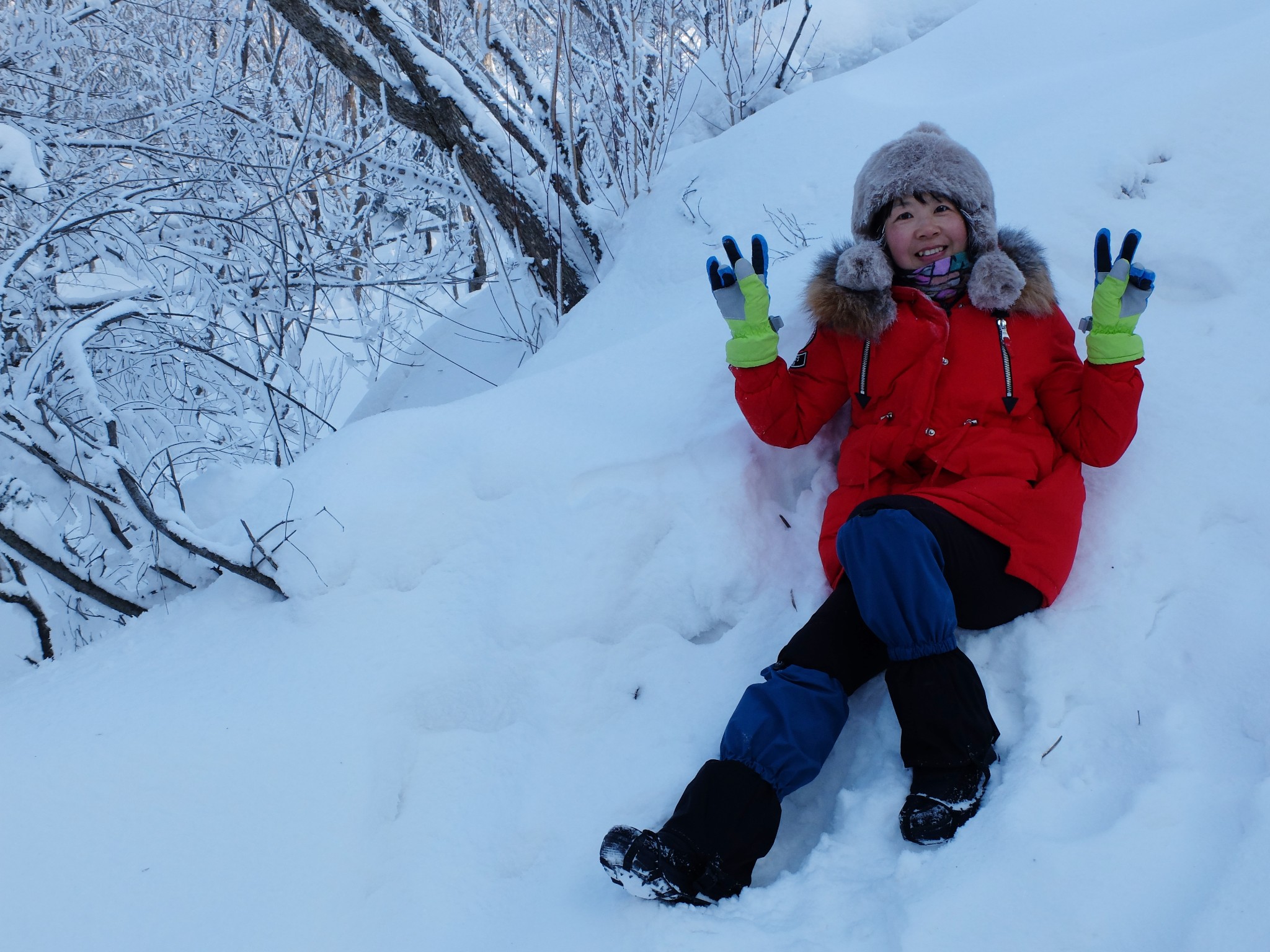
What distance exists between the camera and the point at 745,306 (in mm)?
1825

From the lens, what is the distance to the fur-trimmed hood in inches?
71.1

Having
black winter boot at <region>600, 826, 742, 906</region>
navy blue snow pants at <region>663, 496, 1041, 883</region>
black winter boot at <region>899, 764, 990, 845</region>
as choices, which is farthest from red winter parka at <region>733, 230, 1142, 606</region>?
black winter boot at <region>600, 826, 742, 906</region>

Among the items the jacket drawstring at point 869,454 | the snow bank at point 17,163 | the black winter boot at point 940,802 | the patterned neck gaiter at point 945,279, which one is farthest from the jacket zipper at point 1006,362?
the snow bank at point 17,163

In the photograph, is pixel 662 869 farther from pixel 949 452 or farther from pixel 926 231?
pixel 926 231

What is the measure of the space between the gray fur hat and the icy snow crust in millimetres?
341

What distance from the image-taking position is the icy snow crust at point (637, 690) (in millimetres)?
1239

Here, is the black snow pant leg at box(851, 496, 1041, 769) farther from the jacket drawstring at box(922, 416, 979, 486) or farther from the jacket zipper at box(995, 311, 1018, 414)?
the jacket zipper at box(995, 311, 1018, 414)

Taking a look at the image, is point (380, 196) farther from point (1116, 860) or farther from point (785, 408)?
point (1116, 860)

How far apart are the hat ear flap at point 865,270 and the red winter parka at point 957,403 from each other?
0.09 ft

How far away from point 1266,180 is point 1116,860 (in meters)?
2.23

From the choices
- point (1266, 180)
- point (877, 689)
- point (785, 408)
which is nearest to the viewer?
point (877, 689)

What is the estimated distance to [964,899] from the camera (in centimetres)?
117

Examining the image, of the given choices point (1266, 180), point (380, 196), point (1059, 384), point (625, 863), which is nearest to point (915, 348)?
point (1059, 384)

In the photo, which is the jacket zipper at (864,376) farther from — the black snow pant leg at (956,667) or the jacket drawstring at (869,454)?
the black snow pant leg at (956,667)
